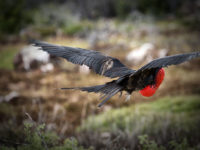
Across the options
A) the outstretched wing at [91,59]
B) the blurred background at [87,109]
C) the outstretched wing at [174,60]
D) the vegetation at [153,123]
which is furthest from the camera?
the vegetation at [153,123]

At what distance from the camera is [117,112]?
10.3ft

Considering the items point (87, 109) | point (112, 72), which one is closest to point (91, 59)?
point (112, 72)

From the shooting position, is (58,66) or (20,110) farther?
(58,66)

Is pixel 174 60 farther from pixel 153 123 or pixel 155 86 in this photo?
pixel 153 123

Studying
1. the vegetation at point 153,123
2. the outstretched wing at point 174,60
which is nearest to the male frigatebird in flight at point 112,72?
the outstretched wing at point 174,60

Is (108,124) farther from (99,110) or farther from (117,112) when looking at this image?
(99,110)

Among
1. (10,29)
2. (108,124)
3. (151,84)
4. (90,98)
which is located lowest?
(108,124)

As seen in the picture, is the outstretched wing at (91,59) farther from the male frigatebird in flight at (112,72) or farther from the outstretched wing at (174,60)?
the outstretched wing at (174,60)

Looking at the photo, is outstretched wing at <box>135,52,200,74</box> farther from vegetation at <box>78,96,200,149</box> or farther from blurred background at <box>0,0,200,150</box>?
vegetation at <box>78,96,200,149</box>

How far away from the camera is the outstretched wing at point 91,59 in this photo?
1409 millimetres

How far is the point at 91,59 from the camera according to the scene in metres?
1.49

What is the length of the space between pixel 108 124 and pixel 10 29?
30.2 ft

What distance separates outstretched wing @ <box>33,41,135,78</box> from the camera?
1.41 meters

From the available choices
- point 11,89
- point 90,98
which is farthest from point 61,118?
point 11,89
